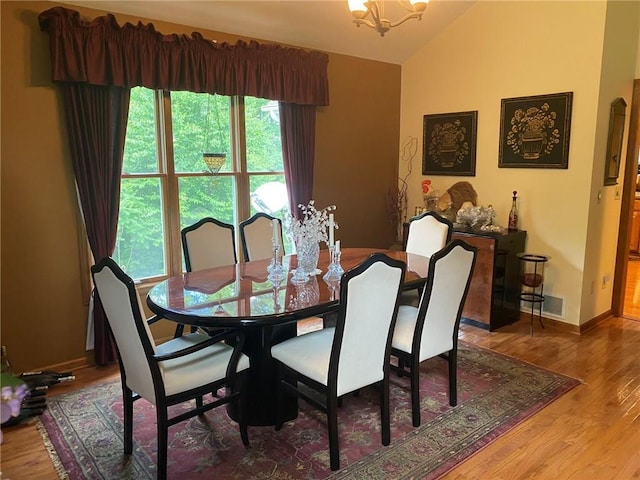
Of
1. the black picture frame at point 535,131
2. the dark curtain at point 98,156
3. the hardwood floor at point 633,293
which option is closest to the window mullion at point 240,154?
the dark curtain at point 98,156

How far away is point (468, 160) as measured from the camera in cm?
479

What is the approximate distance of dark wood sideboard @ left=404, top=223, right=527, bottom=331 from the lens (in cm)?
414

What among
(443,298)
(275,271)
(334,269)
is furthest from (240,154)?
(443,298)

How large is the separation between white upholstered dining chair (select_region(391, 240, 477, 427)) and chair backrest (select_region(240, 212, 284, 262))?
1.30 m

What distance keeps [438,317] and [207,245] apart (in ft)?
5.58

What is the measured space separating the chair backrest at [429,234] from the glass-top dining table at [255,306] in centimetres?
53

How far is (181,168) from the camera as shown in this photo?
12.7ft

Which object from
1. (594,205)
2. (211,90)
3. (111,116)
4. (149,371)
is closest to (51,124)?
(111,116)

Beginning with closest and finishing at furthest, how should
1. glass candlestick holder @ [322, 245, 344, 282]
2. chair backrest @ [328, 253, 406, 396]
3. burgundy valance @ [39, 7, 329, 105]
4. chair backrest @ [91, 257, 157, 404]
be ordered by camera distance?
1. chair backrest @ [91, 257, 157, 404]
2. chair backrest @ [328, 253, 406, 396]
3. glass candlestick holder @ [322, 245, 344, 282]
4. burgundy valance @ [39, 7, 329, 105]

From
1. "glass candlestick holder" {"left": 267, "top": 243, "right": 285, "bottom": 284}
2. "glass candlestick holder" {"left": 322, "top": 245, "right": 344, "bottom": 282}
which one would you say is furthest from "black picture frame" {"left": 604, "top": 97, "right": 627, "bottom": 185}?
"glass candlestick holder" {"left": 267, "top": 243, "right": 285, "bottom": 284}

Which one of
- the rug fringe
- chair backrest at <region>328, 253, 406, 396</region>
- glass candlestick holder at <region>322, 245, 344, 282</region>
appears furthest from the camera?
glass candlestick holder at <region>322, 245, 344, 282</region>

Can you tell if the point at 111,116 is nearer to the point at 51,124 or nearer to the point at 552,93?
the point at 51,124

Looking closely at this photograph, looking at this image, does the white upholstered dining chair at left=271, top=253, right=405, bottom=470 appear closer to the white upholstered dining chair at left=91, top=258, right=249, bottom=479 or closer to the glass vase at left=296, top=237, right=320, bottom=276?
the white upholstered dining chair at left=91, top=258, right=249, bottom=479

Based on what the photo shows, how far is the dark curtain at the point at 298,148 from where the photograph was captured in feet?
14.2
